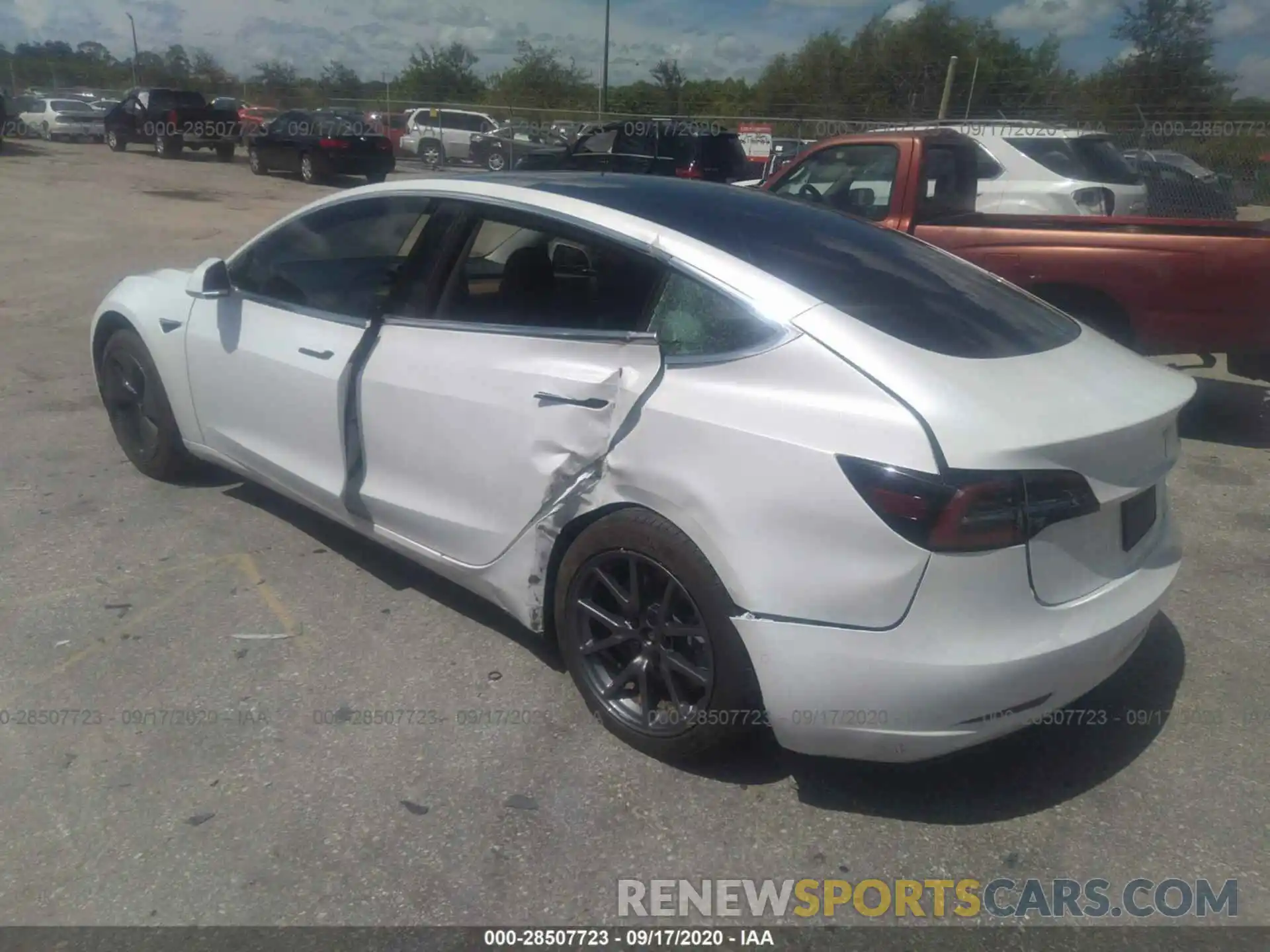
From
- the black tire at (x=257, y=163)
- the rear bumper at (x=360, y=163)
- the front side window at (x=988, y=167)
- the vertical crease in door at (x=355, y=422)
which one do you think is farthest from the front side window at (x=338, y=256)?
the black tire at (x=257, y=163)

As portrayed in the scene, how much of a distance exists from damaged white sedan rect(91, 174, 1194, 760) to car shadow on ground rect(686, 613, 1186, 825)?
0.32 m

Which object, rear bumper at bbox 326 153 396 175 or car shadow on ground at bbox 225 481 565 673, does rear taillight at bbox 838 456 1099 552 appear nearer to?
car shadow on ground at bbox 225 481 565 673

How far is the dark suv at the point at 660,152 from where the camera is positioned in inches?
615

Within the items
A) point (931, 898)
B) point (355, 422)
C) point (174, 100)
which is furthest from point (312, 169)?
point (931, 898)

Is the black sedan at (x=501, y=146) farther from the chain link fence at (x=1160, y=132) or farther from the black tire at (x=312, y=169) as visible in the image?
the black tire at (x=312, y=169)

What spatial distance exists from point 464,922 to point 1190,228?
221 inches

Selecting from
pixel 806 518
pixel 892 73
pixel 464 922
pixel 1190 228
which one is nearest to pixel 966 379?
pixel 806 518

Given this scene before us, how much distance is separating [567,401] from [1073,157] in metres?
8.71

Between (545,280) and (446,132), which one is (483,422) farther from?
(446,132)

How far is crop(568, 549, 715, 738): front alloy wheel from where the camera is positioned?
9.41 feet

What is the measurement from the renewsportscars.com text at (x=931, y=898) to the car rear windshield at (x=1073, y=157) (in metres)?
8.64

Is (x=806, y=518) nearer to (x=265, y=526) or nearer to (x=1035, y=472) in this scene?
(x=1035, y=472)

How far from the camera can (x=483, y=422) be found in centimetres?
326

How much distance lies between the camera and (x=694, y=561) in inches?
107
